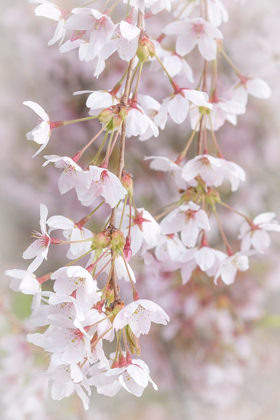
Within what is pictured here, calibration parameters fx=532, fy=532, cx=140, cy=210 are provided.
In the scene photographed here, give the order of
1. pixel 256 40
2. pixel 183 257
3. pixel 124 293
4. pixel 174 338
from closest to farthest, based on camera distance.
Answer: pixel 183 257, pixel 256 40, pixel 124 293, pixel 174 338

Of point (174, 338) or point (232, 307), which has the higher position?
point (232, 307)

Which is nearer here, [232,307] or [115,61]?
[115,61]

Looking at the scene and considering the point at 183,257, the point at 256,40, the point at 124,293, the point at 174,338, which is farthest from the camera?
the point at 174,338

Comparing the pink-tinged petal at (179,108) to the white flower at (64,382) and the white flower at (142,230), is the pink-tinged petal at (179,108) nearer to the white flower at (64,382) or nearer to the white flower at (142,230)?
the white flower at (142,230)

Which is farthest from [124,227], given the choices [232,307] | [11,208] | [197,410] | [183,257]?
[197,410]

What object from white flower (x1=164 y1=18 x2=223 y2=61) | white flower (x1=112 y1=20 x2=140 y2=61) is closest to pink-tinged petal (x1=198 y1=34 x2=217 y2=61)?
white flower (x1=164 y1=18 x2=223 y2=61)

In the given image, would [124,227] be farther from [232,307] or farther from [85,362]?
[232,307]

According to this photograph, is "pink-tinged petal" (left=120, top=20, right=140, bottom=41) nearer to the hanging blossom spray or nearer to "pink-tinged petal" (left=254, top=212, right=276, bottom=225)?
the hanging blossom spray
